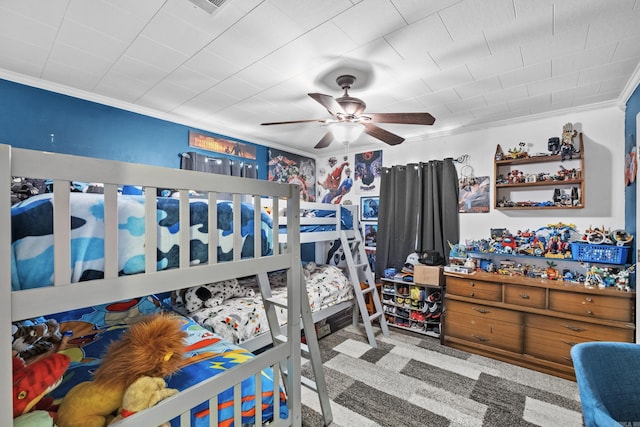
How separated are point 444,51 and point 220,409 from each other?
2.40 m

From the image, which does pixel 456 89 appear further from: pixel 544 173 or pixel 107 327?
pixel 107 327

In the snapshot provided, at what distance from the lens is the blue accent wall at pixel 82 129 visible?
225 cm

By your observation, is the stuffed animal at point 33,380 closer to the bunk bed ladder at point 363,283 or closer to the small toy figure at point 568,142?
the bunk bed ladder at point 363,283

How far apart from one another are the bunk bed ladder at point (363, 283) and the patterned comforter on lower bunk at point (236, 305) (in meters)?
0.23

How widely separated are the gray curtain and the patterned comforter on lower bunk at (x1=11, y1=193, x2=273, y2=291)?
3.01 meters

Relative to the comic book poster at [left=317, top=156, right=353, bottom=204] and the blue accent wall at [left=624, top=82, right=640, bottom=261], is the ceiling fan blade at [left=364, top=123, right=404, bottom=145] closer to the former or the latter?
the blue accent wall at [left=624, top=82, right=640, bottom=261]

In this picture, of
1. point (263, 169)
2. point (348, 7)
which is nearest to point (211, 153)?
point (263, 169)

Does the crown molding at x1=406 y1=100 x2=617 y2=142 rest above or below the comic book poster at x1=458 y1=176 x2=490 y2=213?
above

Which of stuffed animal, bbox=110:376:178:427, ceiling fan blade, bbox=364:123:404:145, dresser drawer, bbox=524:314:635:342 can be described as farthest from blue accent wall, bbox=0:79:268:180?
dresser drawer, bbox=524:314:635:342

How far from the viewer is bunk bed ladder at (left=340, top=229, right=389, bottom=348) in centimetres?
319

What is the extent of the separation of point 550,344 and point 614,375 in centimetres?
173

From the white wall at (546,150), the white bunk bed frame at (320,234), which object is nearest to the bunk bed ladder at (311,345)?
the white bunk bed frame at (320,234)

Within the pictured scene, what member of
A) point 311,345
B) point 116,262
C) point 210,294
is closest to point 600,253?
point 311,345

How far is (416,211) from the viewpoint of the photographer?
12.7ft
